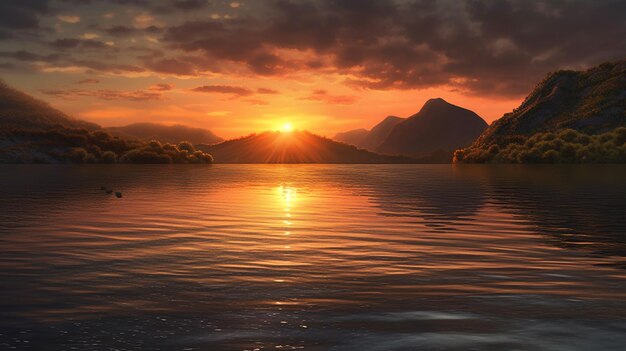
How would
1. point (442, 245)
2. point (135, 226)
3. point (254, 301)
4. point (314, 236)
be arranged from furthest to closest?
1. point (135, 226)
2. point (314, 236)
3. point (442, 245)
4. point (254, 301)

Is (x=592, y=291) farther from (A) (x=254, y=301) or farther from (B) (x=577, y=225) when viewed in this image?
(B) (x=577, y=225)

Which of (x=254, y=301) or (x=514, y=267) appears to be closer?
(x=254, y=301)

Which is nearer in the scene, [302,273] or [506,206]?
[302,273]

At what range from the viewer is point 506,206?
54000mm

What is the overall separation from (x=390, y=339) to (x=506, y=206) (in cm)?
4363

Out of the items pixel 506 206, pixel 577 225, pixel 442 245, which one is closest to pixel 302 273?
pixel 442 245

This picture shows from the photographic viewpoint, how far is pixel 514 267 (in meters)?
22.5

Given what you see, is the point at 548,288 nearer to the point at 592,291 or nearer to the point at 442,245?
the point at 592,291

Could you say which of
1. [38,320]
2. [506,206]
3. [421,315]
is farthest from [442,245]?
[506,206]

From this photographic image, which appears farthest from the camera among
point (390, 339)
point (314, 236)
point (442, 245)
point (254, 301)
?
point (314, 236)

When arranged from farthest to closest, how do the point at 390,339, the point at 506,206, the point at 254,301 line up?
the point at 506,206
the point at 254,301
the point at 390,339

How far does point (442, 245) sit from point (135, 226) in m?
18.2

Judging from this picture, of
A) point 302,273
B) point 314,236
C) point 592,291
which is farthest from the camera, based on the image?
point 314,236

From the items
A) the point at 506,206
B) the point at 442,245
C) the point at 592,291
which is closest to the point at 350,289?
the point at 592,291
